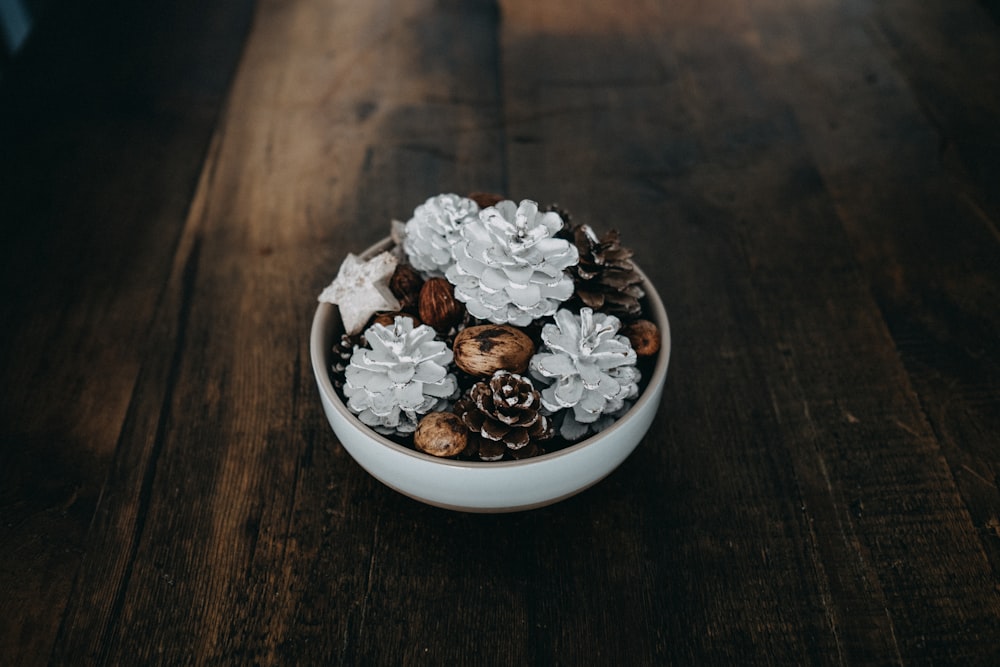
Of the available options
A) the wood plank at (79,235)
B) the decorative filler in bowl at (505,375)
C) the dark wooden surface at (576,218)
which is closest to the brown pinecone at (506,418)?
the decorative filler in bowl at (505,375)

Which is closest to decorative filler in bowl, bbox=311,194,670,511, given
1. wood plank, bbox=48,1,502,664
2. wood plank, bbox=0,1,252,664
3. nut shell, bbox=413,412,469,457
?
nut shell, bbox=413,412,469,457

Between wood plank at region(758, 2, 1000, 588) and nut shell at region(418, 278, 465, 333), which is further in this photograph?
wood plank at region(758, 2, 1000, 588)

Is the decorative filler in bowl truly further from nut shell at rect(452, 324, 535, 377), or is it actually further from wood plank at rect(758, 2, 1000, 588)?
wood plank at rect(758, 2, 1000, 588)

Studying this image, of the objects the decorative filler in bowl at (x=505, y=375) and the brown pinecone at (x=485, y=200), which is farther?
the brown pinecone at (x=485, y=200)

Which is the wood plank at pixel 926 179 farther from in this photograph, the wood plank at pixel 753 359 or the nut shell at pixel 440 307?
the nut shell at pixel 440 307

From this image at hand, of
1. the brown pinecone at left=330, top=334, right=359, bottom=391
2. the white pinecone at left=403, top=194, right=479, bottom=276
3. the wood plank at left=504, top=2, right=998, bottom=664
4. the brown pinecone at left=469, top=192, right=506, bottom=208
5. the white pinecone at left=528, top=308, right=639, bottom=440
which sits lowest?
the wood plank at left=504, top=2, right=998, bottom=664

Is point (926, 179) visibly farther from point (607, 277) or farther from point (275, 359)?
point (275, 359)

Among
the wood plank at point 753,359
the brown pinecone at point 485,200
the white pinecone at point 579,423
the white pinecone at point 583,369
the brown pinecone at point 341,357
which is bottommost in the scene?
the wood plank at point 753,359
